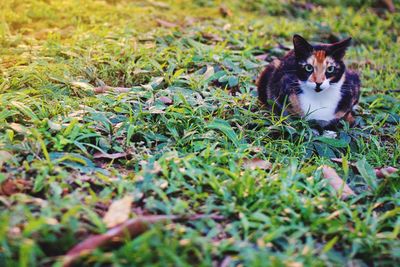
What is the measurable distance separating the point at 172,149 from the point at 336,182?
3.10 feet

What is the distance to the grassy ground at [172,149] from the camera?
2.00 m

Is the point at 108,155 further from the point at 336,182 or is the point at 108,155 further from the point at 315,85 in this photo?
the point at 315,85

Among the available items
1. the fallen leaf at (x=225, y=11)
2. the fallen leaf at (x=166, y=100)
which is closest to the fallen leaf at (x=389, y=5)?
the fallen leaf at (x=225, y=11)

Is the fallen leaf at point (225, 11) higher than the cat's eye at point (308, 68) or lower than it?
higher

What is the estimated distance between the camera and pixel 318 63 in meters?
3.24

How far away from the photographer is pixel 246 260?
1924mm

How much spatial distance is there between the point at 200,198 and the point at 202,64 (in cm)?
188

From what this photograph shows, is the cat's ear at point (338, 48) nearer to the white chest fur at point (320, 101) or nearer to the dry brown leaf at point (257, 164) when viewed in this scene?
the white chest fur at point (320, 101)

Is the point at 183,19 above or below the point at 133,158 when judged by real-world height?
above

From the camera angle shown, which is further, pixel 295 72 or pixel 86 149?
pixel 295 72

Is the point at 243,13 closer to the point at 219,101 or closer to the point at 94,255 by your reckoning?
the point at 219,101

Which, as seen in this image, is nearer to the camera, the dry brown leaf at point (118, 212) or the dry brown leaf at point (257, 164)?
the dry brown leaf at point (118, 212)

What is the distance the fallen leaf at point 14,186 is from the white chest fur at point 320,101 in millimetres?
1951

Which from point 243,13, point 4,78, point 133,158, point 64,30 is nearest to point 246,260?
point 133,158
